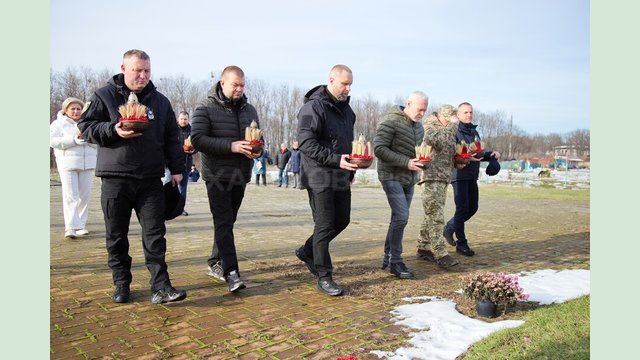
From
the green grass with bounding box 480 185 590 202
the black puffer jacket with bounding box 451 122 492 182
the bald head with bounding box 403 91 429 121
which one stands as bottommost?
the green grass with bounding box 480 185 590 202

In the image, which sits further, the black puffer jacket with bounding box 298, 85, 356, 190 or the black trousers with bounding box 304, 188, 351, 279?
the black trousers with bounding box 304, 188, 351, 279

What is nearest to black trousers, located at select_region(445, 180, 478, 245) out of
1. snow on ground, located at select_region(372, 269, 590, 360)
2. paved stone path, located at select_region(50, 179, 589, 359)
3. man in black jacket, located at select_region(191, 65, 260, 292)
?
paved stone path, located at select_region(50, 179, 589, 359)

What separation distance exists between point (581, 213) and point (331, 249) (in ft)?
30.6

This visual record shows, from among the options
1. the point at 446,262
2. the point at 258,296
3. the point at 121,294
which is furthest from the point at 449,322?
the point at 121,294

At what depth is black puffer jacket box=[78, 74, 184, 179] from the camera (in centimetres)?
444

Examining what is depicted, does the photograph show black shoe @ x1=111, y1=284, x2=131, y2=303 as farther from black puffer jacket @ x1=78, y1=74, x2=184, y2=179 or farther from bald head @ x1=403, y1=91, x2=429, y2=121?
bald head @ x1=403, y1=91, x2=429, y2=121

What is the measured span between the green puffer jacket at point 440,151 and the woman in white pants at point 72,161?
208 inches

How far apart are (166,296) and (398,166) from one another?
2.96 meters

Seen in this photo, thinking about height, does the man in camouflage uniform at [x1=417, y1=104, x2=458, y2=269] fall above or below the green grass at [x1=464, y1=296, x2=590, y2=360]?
above

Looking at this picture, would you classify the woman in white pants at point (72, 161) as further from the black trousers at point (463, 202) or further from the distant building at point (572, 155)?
the distant building at point (572, 155)

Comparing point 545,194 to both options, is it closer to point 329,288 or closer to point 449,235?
point 449,235

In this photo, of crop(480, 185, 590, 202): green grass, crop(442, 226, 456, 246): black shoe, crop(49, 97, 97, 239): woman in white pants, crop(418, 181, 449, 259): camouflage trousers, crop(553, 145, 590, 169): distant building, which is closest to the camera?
crop(418, 181, 449, 259): camouflage trousers

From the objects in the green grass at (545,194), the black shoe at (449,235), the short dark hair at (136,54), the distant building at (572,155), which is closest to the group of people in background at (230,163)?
the short dark hair at (136,54)

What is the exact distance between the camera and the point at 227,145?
497 centimetres
